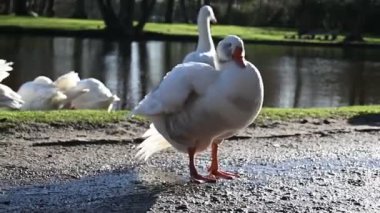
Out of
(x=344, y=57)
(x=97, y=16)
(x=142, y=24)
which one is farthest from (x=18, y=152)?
(x=97, y=16)

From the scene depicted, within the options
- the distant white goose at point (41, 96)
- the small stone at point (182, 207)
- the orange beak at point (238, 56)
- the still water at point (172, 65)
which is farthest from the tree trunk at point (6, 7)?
the small stone at point (182, 207)

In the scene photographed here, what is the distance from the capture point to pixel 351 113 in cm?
1209

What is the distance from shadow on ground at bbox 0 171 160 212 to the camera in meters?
6.06

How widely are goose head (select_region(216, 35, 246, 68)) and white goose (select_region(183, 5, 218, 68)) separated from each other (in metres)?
2.69

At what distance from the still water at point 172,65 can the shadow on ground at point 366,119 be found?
5.59 m

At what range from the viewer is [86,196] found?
21.2 ft

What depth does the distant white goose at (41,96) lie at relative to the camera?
41.7ft

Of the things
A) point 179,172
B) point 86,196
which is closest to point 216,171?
point 179,172

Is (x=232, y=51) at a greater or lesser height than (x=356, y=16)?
greater

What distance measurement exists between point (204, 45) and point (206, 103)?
16.4 ft

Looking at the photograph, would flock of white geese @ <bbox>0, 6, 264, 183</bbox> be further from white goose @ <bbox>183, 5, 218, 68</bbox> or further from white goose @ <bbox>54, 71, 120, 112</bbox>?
white goose @ <bbox>54, 71, 120, 112</bbox>

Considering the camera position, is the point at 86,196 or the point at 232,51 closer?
the point at 86,196

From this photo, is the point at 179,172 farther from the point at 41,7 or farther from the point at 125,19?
the point at 41,7

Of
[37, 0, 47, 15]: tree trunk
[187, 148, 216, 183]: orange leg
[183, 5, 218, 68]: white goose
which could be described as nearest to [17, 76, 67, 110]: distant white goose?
[183, 5, 218, 68]: white goose
